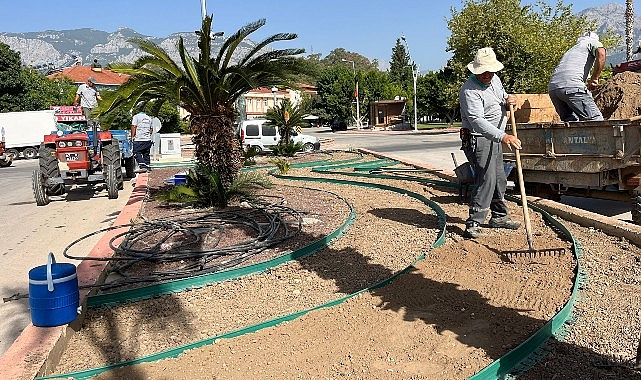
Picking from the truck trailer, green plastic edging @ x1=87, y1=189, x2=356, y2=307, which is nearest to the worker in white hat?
green plastic edging @ x1=87, y1=189, x2=356, y2=307

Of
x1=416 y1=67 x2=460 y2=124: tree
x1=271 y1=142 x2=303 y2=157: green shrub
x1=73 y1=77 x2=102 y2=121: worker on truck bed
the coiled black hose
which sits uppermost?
x1=416 y1=67 x2=460 y2=124: tree

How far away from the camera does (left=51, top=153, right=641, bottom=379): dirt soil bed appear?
3.31 meters

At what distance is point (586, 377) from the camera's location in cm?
296

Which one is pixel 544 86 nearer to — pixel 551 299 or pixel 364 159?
pixel 364 159

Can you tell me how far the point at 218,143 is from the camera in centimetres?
900

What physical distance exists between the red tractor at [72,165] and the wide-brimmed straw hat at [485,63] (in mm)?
7834

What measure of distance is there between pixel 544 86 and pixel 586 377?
30.2m

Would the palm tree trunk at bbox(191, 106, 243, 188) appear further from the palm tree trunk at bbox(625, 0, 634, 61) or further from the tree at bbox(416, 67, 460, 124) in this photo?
the tree at bbox(416, 67, 460, 124)

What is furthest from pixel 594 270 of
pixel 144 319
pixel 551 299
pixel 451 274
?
pixel 144 319

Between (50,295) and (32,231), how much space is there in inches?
200

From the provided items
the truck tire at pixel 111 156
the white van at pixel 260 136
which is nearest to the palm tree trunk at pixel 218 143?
the truck tire at pixel 111 156

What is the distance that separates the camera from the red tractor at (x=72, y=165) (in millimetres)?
10828

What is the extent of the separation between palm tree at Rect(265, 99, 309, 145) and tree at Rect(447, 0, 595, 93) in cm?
1538

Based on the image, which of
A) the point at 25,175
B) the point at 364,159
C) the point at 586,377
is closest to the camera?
the point at 586,377
